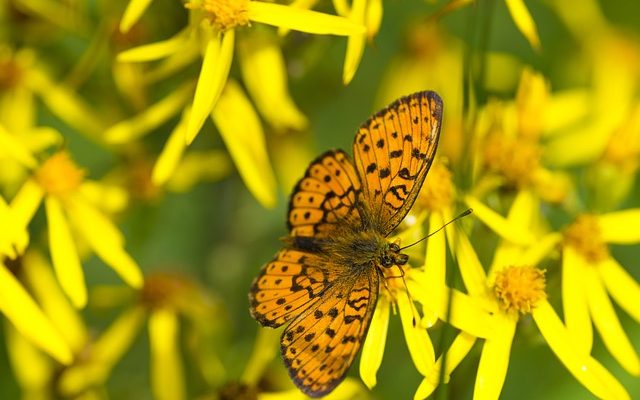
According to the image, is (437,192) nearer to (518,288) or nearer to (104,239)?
(518,288)

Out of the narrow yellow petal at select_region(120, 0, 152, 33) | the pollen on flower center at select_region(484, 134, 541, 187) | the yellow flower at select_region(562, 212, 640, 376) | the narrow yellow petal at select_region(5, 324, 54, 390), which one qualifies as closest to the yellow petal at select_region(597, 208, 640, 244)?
the yellow flower at select_region(562, 212, 640, 376)

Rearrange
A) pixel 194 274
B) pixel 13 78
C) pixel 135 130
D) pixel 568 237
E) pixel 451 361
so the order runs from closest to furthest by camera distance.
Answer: pixel 451 361, pixel 568 237, pixel 135 130, pixel 13 78, pixel 194 274

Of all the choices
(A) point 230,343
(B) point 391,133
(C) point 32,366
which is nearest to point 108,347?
(C) point 32,366

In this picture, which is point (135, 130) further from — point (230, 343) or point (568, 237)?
point (568, 237)

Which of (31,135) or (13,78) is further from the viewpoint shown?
(13,78)

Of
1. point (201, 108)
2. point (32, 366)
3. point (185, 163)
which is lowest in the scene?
point (32, 366)
